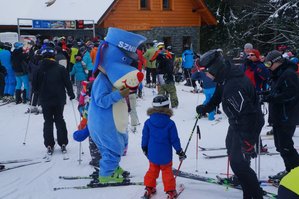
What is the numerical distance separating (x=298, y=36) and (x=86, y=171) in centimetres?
1839

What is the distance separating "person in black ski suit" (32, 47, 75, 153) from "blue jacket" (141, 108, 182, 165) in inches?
113

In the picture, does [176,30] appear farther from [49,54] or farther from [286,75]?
[286,75]

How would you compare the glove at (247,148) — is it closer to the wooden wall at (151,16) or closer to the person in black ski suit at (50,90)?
the person in black ski suit at (50,90)

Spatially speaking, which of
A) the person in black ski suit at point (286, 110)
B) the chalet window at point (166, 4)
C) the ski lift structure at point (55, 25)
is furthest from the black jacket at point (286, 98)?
the chalet window at point (166, 4)

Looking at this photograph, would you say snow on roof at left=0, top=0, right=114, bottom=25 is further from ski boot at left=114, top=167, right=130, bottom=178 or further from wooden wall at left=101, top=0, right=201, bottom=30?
ski boot at left=114, top=167, right=130, bottom=178

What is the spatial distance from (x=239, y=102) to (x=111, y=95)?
1.67m

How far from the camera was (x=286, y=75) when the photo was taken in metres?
5.25

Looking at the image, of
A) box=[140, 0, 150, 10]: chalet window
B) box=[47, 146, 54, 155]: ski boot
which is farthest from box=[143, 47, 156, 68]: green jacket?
box=[140, 0, 150, 10]: chalet window

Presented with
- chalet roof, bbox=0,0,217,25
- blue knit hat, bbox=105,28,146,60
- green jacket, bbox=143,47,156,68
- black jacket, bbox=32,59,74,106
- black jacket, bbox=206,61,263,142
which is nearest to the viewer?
black jacket, bbox=206,61,263,142

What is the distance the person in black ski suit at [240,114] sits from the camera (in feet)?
13.7

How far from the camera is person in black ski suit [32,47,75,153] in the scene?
7.01 m

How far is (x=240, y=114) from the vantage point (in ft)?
13.8

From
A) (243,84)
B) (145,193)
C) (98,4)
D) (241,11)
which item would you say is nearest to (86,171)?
(145,193)

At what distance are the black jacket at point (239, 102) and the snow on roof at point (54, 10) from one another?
17.3 metres
